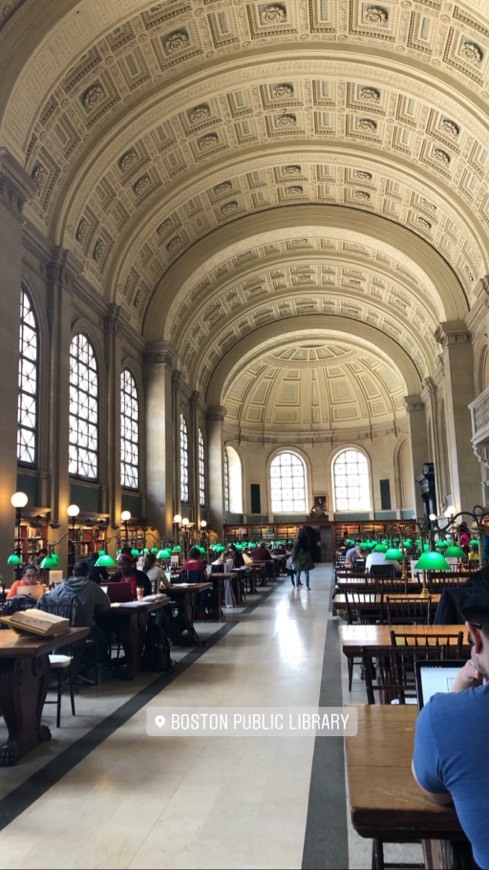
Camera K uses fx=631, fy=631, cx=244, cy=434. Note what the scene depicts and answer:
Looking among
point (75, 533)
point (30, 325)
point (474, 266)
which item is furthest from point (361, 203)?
point (75, 533)

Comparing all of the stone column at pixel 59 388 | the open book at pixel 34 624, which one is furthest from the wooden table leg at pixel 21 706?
the stone column at pixel 59 388

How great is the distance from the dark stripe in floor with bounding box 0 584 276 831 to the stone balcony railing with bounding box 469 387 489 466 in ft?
40.0

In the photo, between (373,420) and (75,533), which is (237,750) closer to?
(75,533)

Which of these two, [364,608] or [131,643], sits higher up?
[364,608]

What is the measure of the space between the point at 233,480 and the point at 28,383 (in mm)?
25659

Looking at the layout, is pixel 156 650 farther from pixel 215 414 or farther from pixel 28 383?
pixel 215 414

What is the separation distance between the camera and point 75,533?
1652 centimetres

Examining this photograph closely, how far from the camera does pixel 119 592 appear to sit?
8078 mm

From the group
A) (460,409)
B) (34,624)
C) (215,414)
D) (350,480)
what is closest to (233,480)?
(350,480)

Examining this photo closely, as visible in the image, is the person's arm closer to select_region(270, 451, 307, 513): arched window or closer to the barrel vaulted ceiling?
the barrel vaulted ceiling

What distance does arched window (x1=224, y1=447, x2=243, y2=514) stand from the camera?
3922cm

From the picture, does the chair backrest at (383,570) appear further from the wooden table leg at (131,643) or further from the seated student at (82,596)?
the seated student at (82,596)

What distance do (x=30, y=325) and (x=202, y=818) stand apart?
13.0 metres

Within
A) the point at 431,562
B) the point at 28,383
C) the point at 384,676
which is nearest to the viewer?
the point at 384,676
